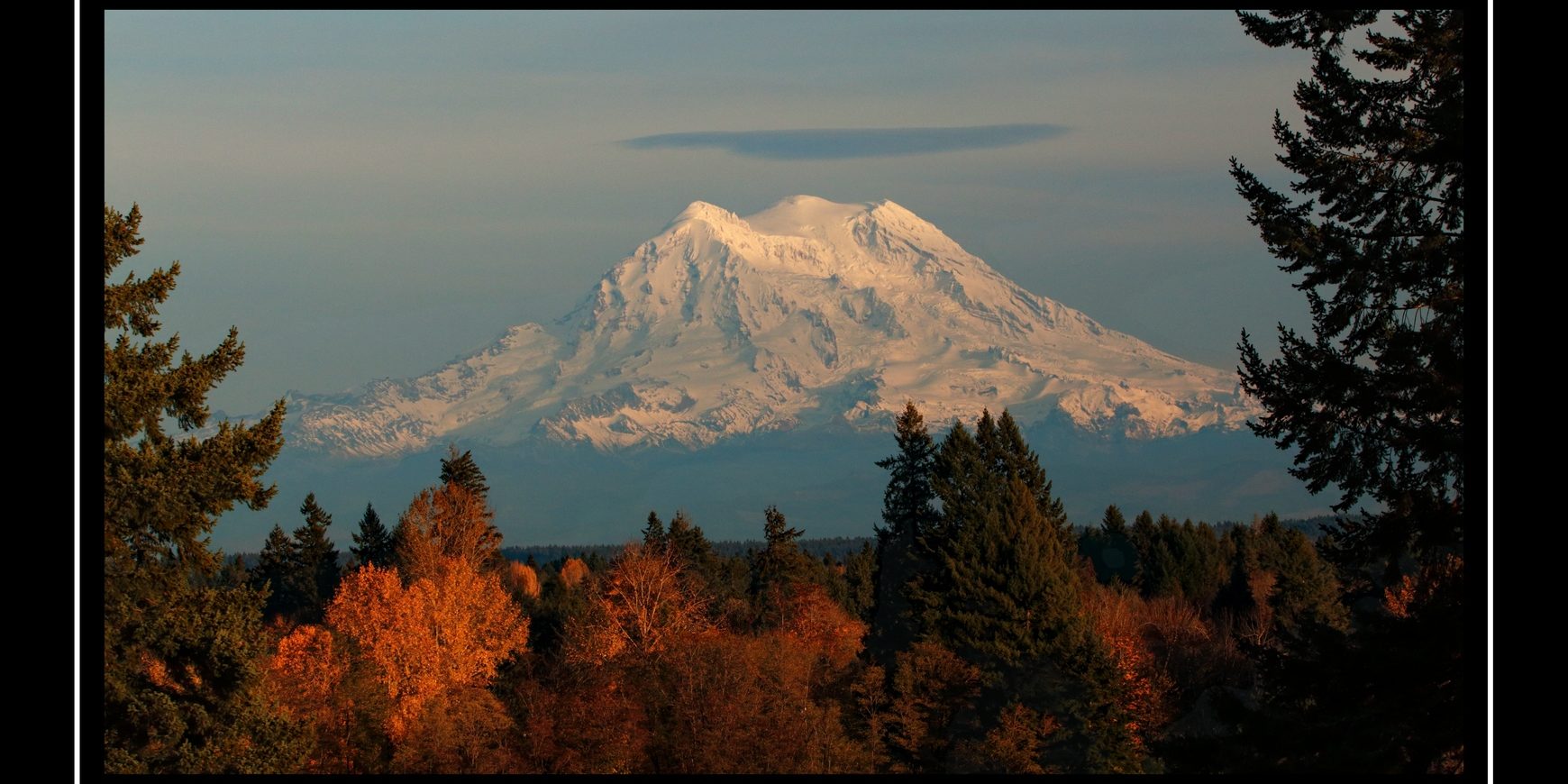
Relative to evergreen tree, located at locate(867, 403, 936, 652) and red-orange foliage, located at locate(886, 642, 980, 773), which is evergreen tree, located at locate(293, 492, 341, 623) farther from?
red-orange foliage, located at locate(886, 642, 980, 773)

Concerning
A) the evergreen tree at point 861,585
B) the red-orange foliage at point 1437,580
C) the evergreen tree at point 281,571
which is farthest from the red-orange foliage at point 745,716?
the evergreen tree at point 281,571

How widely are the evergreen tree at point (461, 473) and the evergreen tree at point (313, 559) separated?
86.7 feet

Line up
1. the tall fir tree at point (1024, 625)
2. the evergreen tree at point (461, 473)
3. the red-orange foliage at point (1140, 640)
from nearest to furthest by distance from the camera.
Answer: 1. the tall fir tree at point (1024, 625)
2. the red-orange foliage at point (1140, 640)
3. the evergreen tree at point (461, 473)

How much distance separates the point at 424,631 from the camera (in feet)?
211

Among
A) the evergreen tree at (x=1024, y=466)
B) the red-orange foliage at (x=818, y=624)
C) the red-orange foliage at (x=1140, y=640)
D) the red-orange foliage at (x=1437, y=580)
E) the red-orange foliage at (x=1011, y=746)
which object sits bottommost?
the red-orange foliage at (x=1011, y=746)

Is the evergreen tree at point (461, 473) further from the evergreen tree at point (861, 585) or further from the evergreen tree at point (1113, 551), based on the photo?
the evergreen tree at point (1113, 551)

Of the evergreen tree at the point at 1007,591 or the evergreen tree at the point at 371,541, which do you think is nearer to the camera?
the evergreen tree at the point at 1007,591

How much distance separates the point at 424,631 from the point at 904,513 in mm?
27315

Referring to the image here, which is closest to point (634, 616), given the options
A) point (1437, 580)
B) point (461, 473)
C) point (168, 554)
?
point (461, 473)

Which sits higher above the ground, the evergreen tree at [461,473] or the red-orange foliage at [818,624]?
the evergreen tree at [461,473]

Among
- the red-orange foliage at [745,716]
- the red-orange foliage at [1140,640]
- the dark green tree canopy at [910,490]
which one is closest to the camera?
the red-orange foliage at [745,716]

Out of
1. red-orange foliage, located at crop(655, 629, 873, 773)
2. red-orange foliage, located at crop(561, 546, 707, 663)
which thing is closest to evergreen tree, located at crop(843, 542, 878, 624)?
red-orange foliage, located at crop(561, 546, 707, 663)

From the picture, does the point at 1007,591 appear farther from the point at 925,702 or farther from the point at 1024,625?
the point at 925,702

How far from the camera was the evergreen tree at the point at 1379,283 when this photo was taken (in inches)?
858
